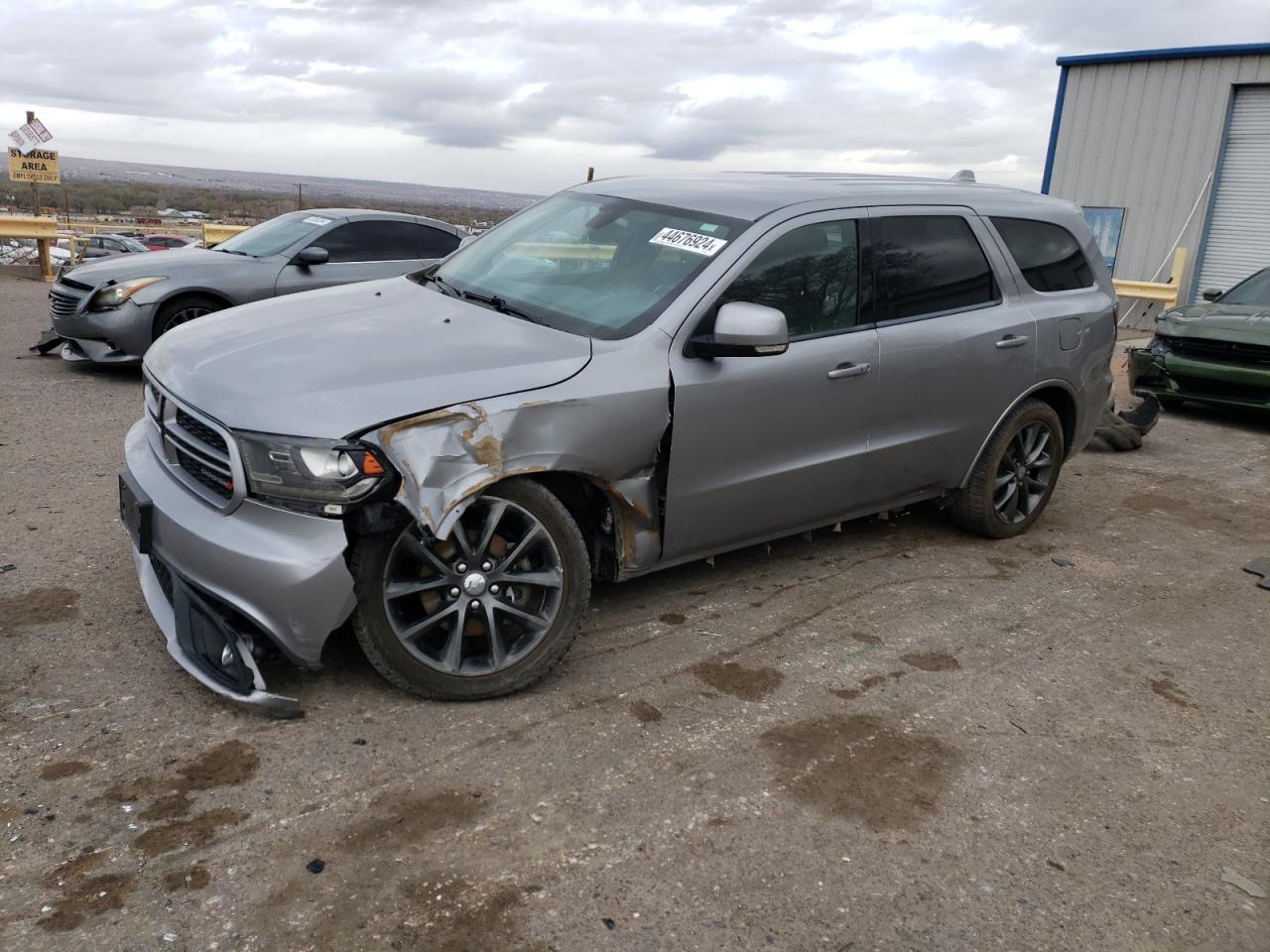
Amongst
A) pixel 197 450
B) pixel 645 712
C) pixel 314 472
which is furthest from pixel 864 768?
pixel 197 450

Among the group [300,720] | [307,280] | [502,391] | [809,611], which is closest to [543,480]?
[502,391]

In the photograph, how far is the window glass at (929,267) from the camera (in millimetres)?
4762

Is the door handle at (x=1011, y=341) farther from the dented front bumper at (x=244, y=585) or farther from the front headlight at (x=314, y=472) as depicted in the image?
the dented front bumper at (x=244, y=585)

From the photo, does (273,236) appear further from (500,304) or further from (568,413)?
(568,413)

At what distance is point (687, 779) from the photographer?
3.25 m

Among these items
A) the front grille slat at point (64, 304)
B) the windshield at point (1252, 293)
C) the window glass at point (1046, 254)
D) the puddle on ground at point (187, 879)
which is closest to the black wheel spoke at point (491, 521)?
the puddle on ground at point (187, 879)

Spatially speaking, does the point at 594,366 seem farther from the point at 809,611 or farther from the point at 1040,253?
the point at 1040,253

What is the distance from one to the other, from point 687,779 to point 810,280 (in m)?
2.22

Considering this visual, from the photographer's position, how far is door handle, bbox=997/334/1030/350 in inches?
204

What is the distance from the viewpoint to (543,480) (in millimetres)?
3771

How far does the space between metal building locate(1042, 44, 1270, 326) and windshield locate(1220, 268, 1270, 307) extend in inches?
285

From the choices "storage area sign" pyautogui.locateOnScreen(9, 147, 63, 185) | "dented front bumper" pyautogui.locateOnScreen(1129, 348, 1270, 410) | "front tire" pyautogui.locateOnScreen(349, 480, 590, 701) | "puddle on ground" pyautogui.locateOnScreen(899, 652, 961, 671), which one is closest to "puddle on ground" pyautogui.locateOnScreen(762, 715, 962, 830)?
"puddle on ground" pyautogui.locateOnScreen(899, 652, 961, 671)

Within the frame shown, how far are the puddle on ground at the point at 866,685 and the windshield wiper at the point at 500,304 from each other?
1.81 meters

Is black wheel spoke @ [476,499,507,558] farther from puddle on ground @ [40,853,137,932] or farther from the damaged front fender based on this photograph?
puddle on ground @ [40,853,137,932]
